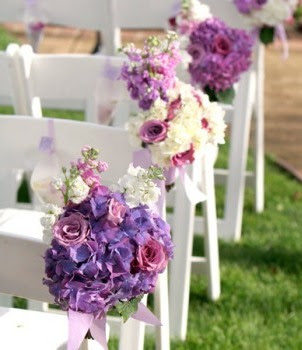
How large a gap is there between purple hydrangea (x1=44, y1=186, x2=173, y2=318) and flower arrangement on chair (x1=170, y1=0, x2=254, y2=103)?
1915 mm

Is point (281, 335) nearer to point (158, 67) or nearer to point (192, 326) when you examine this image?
point (192, 326)

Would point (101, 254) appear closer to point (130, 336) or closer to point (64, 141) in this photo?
point (130, 336)

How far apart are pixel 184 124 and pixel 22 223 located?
0.72 metres

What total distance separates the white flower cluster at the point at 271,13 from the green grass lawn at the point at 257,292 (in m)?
1.23

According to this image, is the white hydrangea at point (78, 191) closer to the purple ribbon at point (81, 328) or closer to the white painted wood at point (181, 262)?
the purple ribbon at point (81, 328)

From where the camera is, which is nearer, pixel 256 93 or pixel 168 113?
pixel 168 113

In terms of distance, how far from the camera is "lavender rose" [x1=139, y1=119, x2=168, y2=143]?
3.37 metres

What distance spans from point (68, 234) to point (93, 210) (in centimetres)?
8

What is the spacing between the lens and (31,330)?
2.87 m

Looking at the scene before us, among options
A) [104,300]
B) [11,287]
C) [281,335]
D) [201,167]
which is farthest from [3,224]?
[281,335]

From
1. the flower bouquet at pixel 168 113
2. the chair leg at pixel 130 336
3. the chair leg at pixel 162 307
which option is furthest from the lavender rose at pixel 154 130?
the chair leg at pixel 130 336

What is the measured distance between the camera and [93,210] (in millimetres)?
2426

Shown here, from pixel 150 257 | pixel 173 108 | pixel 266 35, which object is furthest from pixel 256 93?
pixel 150 257

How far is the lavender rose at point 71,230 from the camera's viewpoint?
94.0 inches
